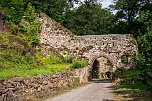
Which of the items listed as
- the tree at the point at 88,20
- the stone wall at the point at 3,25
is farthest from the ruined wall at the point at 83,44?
the tree at the point at 88,20

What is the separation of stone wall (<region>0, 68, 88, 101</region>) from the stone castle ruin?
11.2m

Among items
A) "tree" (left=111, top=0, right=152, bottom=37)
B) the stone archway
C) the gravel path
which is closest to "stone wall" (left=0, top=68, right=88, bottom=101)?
the gravel path

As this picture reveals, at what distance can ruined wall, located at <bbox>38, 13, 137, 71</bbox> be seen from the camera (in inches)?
1396

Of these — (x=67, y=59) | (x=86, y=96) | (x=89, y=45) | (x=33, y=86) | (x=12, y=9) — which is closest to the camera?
(x=33, y=86)

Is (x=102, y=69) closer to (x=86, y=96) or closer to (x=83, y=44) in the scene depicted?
(x=83, y=44)

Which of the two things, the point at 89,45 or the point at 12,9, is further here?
the point at 89,45

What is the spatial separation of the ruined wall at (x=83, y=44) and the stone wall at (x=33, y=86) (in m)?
11.2

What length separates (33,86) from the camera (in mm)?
17344

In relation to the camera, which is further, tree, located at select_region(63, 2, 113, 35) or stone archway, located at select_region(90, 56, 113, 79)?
tree, located at select_region(63, 2, 113, 35)

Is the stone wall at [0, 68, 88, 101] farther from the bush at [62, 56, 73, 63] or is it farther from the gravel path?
A: the bush at [62, 56, 73, 63]

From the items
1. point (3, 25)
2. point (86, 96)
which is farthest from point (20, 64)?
point (3, 25)

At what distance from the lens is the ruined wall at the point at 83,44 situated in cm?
3547

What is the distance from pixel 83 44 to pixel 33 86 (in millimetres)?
20318

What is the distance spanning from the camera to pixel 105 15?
3118 inches
